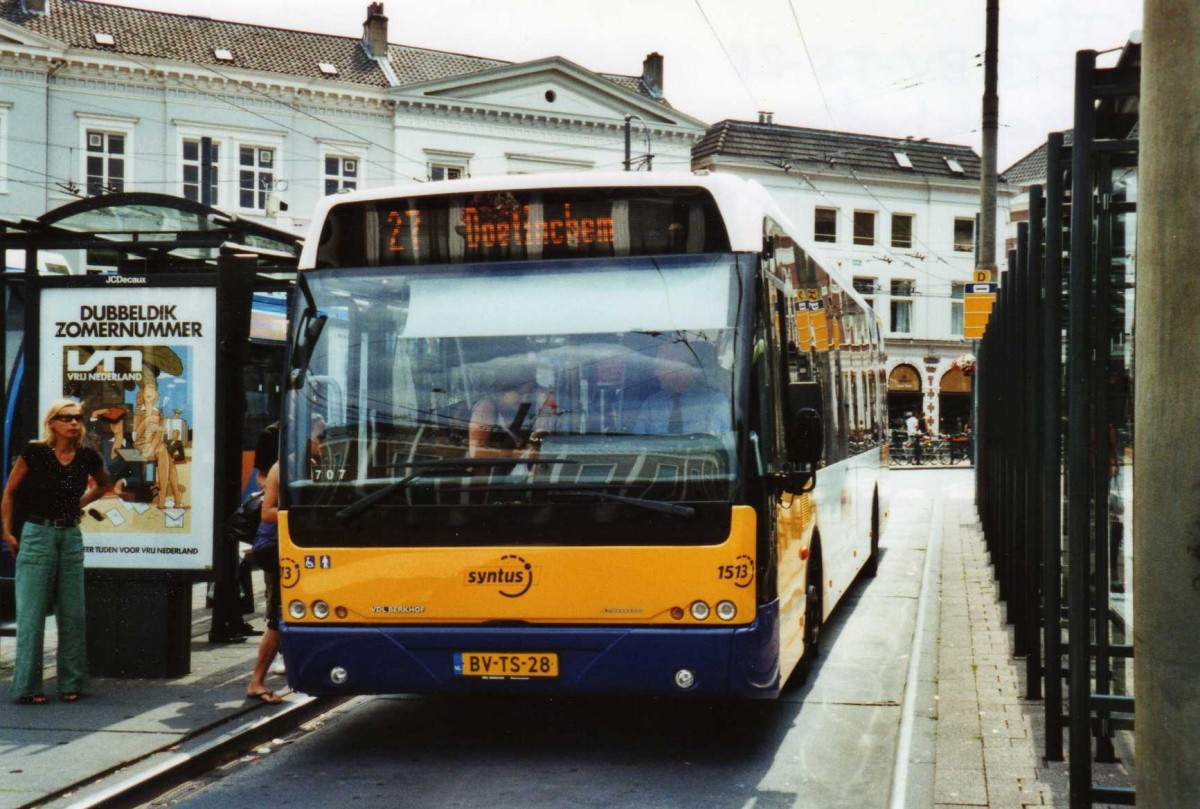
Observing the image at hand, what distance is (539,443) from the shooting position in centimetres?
671

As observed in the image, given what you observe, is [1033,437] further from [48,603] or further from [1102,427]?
[48,603]

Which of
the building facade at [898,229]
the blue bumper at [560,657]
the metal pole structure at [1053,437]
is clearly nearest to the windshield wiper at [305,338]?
the blue bumper at [560,657]

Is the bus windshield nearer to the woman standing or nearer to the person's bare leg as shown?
the person's bare leg

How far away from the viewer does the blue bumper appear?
21.5ft

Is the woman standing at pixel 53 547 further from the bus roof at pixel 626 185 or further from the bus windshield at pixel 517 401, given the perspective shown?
the bus roof at pixel 626 185

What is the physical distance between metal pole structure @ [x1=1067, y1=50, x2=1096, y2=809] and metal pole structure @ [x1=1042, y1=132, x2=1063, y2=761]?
A: 117cm

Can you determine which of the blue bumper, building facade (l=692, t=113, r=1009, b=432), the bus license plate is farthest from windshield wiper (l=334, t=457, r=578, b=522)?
building facade (l=692, t=113, r=1009, b=432)

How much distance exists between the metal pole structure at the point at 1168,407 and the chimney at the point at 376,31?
42236mm

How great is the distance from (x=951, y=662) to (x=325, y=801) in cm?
461

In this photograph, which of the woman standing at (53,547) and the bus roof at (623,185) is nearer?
the bus roof at (623,185)

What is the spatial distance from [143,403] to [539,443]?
3618 mm

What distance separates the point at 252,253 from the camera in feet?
35.3

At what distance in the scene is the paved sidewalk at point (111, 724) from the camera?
21.1 feet

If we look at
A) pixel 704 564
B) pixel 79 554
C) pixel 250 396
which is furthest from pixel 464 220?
pixel 250 396
